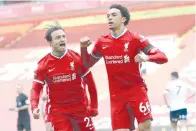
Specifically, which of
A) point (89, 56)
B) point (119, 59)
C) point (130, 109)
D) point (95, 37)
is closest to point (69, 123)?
point (130, 109)

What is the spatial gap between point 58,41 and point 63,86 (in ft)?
2.10

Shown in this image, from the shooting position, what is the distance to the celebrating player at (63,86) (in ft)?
27.4

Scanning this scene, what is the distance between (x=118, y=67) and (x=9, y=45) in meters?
13.4

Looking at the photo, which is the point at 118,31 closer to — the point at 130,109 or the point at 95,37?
the point at 130,109

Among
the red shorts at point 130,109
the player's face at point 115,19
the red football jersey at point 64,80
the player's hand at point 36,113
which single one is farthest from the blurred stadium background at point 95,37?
the player's hand at point 36,113

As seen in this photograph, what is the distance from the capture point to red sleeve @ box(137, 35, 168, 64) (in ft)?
25.8

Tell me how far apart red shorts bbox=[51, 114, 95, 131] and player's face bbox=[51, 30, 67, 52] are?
0.94m

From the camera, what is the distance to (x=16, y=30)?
21.5 m

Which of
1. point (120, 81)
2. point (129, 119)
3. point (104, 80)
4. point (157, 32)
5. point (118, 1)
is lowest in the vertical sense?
point (129, 119)

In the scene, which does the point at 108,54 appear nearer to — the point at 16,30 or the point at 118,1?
the point at 118,1

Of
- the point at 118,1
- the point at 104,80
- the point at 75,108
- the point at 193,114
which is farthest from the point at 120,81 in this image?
the point at 118,1

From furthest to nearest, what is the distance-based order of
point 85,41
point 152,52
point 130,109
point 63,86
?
point 63,86
point 130,109
point 85,41
point 152,52

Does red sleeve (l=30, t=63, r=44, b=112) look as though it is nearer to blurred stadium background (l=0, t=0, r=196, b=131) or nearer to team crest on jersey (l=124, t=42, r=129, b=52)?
team crest on jersey (l=124, t=42, r=129, b=52)

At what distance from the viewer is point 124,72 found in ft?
26.7
